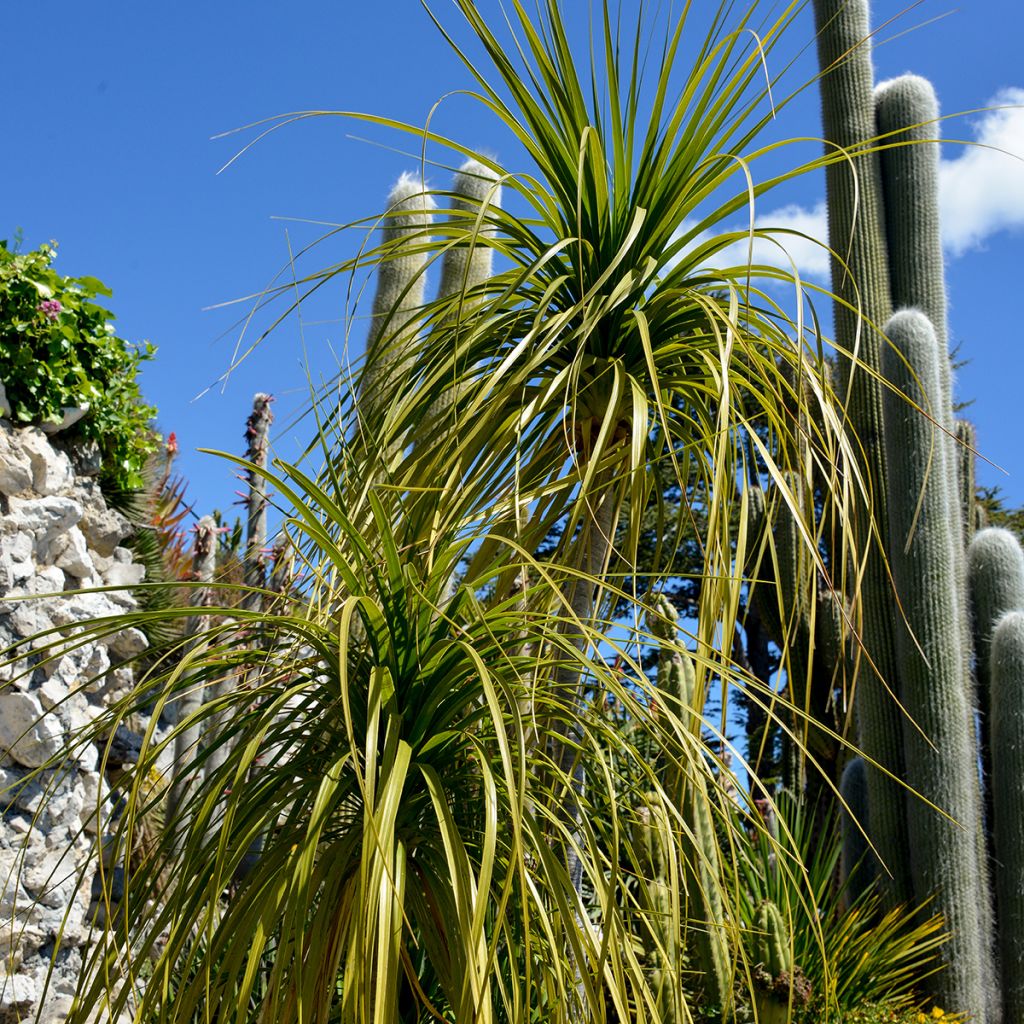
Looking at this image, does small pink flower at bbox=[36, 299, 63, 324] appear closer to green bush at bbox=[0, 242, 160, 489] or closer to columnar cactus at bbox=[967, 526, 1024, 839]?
green bush at bbox=[0, 242, 160, 489]

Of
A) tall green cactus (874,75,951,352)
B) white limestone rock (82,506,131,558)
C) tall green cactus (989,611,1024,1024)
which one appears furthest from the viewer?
tall green cactus (874,75,951,352)

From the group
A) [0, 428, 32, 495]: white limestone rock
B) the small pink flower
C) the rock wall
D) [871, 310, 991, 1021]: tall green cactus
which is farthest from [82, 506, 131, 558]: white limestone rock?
[871, 310, 991, 1021]: tall green cactus

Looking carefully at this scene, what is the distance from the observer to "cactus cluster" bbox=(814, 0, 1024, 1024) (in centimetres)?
508

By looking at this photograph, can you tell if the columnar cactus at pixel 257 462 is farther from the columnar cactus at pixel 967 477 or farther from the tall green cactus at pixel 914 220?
the columnar cactus at pixel 967 477

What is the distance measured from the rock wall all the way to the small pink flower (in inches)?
19.8

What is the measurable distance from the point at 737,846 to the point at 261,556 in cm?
276

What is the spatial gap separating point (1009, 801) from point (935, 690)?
0.74 m

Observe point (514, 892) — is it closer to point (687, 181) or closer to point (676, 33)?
point (687, 181)

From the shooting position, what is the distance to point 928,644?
5.31 meters

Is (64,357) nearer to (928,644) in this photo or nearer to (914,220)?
(928,644)

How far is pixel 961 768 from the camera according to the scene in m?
5.14

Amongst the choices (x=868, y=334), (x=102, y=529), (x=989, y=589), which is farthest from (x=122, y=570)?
(x=989, y=589)

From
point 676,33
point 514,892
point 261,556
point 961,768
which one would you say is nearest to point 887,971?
point 961,768

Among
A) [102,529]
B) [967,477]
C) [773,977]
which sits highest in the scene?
[967,477]
